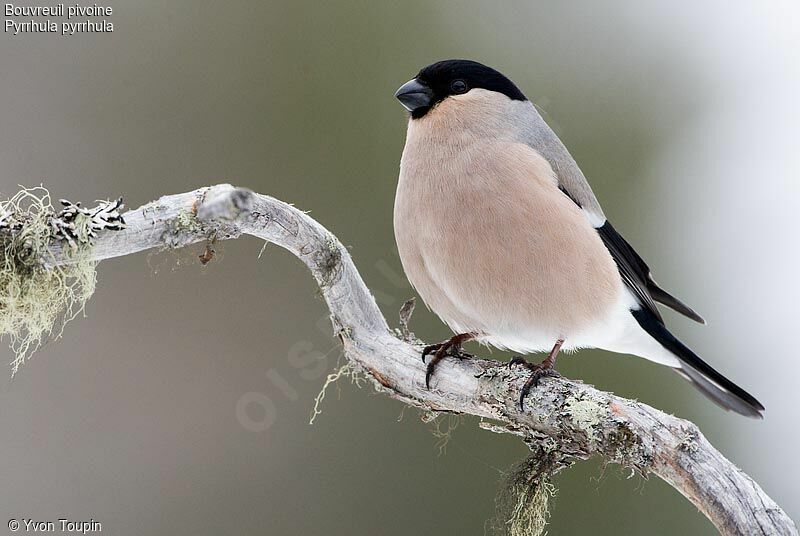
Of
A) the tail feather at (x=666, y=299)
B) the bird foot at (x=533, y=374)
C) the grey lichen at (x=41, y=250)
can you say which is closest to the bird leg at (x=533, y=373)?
the bird foot at (x=533, y=374)

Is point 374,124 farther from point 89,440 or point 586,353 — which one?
point 89,440

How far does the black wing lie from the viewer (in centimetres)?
303

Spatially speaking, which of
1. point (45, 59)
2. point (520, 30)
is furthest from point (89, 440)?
point (520, 30)

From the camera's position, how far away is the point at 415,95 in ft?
10.2

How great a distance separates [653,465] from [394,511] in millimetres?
2155

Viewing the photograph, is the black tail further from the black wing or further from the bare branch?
the bare branch

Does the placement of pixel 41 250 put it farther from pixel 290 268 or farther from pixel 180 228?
pixel 290 268

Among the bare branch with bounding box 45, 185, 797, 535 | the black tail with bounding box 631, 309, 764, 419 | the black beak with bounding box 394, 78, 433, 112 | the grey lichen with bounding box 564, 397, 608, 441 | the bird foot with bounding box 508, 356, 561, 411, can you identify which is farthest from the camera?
the black beak with bounding box 394, 78, 433, 112

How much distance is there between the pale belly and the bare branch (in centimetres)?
22

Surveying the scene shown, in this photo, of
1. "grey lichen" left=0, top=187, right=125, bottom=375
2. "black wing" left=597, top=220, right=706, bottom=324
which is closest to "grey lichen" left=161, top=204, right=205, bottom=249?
"grey lichen" left=0, top=187, right=125, bottom=375

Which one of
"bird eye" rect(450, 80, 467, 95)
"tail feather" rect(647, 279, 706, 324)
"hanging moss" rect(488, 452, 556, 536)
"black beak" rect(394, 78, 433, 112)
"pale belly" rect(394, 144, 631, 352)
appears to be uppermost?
"bird eye" rect(450, 80, 467, 95)

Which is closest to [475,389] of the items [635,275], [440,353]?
[440,353]

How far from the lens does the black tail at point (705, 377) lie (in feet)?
9.68

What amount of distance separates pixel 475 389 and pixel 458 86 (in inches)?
48.9
